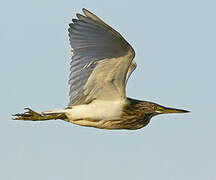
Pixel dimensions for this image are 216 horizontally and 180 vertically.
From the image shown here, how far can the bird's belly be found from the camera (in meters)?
10.8

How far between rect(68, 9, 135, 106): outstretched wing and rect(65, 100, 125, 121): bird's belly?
11cm

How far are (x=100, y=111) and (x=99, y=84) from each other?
0.50 m

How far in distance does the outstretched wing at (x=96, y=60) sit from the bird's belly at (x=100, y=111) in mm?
111

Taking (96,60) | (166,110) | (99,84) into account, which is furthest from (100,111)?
(166,110)

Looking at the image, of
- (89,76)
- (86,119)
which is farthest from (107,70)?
(86,119)

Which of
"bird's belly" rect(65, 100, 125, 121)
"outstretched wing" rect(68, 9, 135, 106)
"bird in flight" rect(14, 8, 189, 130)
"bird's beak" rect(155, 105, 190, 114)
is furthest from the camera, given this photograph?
"bird's beak" rect(155, 105, 190, 114)

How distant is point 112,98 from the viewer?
10.8m

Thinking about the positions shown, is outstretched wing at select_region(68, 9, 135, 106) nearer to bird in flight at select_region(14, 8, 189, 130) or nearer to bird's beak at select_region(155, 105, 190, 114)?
bird in flight at select_region(14, 8, 189, 130)

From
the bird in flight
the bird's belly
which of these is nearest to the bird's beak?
the bird in flight

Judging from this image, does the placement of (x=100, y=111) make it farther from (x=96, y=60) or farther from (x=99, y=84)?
(x=96, y=60)

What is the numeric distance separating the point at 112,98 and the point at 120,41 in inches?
54.2

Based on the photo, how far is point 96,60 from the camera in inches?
400

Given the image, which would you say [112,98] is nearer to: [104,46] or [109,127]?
[109,127]

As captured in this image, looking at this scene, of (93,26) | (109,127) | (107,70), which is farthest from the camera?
(109,127)
